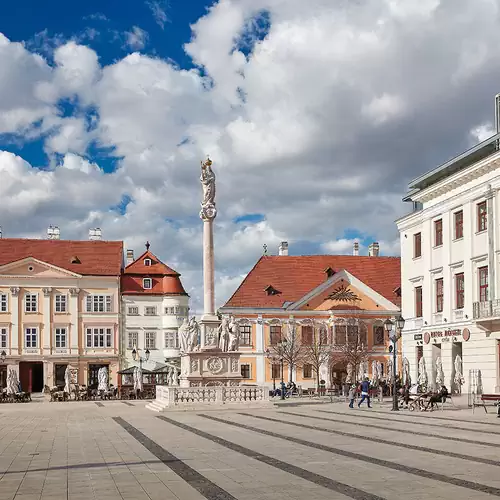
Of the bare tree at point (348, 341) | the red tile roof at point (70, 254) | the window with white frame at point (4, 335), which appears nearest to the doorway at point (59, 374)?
the window with white frame at point (4, 335)

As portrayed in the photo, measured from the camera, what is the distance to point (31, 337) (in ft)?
232

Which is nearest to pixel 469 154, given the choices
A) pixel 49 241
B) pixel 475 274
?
pixel 475 274

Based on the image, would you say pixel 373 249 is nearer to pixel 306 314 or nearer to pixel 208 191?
pixel 306 314

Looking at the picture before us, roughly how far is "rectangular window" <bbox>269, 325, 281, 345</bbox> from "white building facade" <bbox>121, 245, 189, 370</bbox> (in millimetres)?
10095

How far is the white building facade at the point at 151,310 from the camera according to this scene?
7375 centimetres

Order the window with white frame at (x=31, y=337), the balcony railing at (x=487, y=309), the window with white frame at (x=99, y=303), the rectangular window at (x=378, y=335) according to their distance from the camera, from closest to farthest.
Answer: the balcony railing at (x=487, y=309), the rectangular window at (x=378, y=335), the window with white frame at (x=31, y=337), the window with white frame at (x=99, y=303)

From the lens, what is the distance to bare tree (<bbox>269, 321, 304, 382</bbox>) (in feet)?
208

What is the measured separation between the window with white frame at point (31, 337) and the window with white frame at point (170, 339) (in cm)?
1079

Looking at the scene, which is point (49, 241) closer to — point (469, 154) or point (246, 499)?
point (469, 154)

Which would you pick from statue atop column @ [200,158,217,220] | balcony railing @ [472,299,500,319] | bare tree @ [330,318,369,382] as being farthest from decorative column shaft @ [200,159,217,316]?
bare tree @ [330,318,369,382]

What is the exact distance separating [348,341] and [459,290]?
23.7 m

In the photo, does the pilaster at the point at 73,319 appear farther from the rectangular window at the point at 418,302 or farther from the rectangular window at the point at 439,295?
the rectangular window at the point at 439,295

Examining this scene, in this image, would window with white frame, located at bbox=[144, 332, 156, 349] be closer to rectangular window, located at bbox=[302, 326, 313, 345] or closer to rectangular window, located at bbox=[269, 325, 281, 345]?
rectangular window, located at bbox=[269, 325, 281, 345]

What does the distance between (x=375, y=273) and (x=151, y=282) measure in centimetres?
1903
